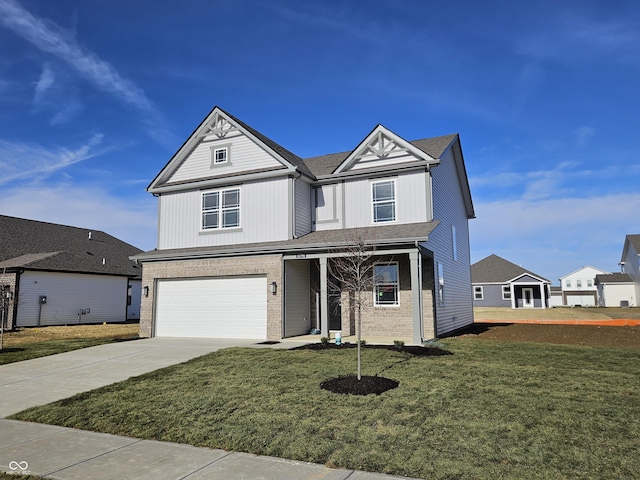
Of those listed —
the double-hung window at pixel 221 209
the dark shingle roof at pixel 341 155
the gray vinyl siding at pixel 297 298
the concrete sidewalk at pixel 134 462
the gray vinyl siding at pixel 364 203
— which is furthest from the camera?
the double-hung window at pixel 221 209

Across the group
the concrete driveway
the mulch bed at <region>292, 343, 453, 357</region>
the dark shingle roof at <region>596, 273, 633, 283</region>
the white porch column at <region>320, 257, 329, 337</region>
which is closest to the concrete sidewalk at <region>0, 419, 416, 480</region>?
the concrete driveway

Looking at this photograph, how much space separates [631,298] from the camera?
→ 50.4m

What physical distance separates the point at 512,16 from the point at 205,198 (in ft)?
42.2

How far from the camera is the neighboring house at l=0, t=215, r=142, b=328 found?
2336 centimetres

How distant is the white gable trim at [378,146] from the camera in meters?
17.0

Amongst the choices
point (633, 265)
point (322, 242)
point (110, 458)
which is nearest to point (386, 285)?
point (322, 242)

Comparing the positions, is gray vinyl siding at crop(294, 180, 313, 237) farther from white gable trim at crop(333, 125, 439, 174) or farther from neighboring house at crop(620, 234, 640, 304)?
neighboring house at crop(620, 234, 640, 304)

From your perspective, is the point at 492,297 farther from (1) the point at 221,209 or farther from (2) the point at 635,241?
(1) the point at 221,209

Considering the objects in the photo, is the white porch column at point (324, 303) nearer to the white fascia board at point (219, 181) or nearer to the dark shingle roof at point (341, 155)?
the white fascia board at point (219, 181)

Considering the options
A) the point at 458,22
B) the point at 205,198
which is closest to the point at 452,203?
the point at 458,22

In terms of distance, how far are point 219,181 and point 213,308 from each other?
204 inches

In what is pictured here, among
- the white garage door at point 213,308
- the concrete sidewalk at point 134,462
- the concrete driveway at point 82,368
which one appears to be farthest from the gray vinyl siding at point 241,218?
the concrete sidewalk at point 134,462

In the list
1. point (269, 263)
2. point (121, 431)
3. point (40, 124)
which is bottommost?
point (121, 431)

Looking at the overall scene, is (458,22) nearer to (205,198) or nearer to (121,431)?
(205,198)
